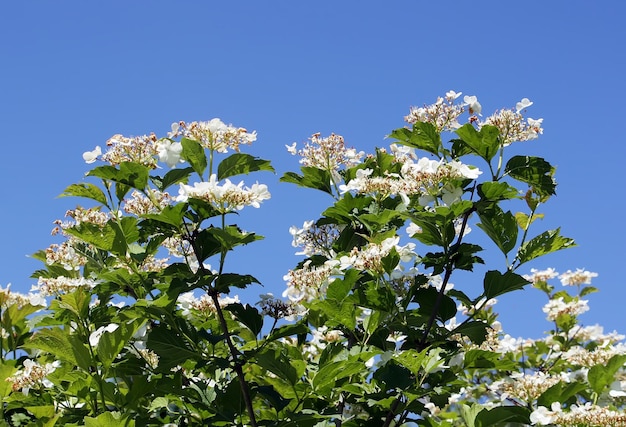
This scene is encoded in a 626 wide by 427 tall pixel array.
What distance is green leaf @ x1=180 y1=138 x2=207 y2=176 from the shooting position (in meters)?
2.78

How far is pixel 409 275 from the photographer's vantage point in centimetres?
291

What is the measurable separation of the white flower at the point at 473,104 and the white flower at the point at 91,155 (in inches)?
58.7

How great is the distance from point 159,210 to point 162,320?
1.36 ft

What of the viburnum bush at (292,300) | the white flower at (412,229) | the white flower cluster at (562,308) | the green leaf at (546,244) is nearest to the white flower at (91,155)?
the viburnum bush at (292,300)

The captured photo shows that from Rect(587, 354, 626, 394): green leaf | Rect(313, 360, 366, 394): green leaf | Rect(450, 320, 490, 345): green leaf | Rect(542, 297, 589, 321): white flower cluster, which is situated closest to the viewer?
Rect(313, 360, 366, 394): green leaf

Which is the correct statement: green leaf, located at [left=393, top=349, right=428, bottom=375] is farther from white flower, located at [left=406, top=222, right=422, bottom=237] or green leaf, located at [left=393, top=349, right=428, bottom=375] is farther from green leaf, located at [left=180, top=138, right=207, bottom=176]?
green leaf, located at [left=180, top=138, right=207, bottom=176]

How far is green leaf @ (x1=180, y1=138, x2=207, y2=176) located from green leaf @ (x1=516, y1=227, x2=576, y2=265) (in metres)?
1.31

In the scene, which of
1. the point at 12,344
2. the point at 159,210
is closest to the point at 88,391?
the point at 159,210

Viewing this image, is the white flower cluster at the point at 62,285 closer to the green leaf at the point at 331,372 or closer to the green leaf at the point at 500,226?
the green leaf at the point at 331,372

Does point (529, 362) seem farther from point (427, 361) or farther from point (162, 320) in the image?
point (162, 320)

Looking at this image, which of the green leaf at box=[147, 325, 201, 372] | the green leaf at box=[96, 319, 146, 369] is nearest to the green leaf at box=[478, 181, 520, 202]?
the green leaf at box=[147, 325, 201, 372]

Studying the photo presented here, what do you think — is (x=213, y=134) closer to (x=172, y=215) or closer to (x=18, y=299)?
(x=172, y=215)

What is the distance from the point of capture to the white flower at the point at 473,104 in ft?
9.99

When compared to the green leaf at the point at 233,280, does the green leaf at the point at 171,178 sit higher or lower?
higher
